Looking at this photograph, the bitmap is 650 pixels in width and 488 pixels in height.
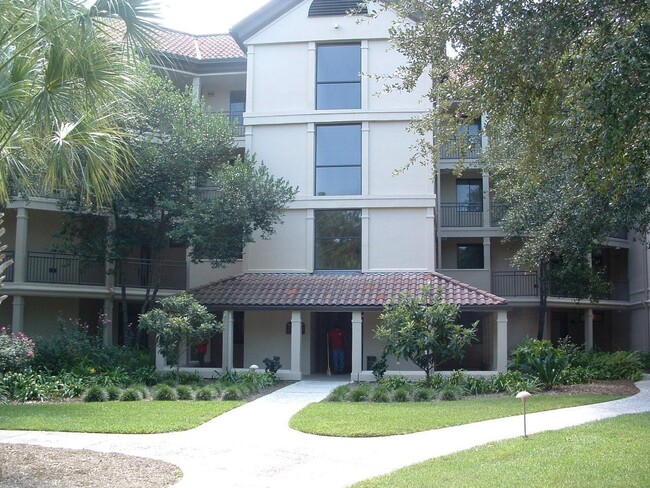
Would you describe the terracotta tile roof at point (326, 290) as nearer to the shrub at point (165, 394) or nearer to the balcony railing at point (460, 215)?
the shrub at point (165, 394)

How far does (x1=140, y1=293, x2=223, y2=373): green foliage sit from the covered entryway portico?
6.82ft

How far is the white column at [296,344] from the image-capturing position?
73.2 feet

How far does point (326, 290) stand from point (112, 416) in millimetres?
9753

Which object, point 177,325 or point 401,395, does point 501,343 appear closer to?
point 401,395

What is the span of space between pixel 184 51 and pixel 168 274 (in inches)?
350

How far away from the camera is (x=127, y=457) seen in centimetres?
1050

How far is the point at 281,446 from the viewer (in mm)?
11664

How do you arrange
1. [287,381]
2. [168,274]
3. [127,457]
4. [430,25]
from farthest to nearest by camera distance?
[168,274] → [287,381] → [430,25] → [127,457]

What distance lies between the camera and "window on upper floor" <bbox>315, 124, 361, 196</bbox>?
80.8ft

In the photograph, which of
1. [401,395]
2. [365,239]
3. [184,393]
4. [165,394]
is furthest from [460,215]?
[165,394]

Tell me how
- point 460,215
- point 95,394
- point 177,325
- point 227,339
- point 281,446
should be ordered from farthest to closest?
point 460,215, point 227,339, point 177,325, point 95,394, point 281,446

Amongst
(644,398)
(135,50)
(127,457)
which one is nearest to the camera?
→ (135,50)

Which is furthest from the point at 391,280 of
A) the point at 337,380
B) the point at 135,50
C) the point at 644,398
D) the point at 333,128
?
the point at 135,50

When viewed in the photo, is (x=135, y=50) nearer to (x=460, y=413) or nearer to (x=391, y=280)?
(x=460, y=413)
